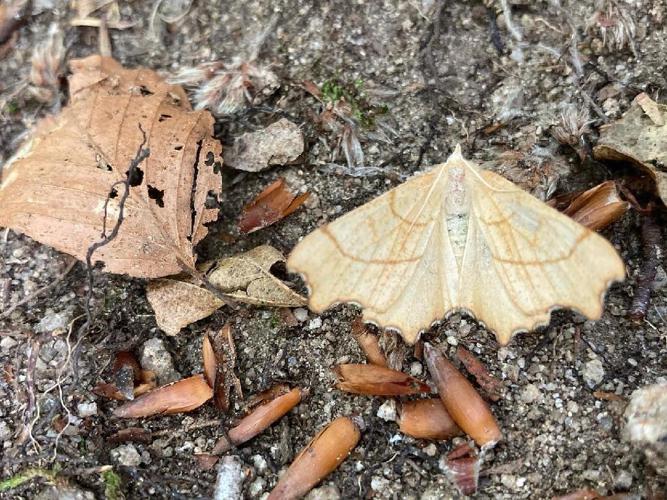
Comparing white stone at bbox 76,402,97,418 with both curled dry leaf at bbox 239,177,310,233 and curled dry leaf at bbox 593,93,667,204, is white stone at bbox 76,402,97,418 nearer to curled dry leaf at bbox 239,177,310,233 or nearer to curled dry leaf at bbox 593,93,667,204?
curled dry leaf at bbox 239,177,310,233

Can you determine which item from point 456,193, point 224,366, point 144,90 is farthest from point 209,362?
point 144,90

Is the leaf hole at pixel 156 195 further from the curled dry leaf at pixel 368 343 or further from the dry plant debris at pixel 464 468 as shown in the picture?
the dry plant debris at pixel 464 468

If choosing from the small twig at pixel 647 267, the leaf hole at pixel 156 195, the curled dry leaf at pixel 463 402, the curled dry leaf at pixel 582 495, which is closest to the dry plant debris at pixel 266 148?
the leaf hole at pixel 156 195

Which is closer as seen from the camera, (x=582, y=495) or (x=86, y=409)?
(x=582, y=495)

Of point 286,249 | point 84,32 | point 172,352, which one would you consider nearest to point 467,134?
point 286,249

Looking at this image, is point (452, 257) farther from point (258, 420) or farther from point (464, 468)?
point (258, 420)

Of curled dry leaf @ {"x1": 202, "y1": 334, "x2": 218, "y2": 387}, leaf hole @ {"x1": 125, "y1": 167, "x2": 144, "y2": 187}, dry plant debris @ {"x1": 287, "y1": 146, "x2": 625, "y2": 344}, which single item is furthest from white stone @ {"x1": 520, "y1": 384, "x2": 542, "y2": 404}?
leaf hole @ {"x1": 125, "y1": 167, "x2": 144, "y2": 187}
